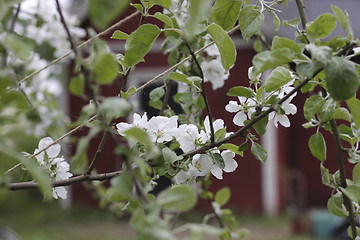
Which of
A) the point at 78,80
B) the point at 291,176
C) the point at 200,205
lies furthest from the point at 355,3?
the point at 78,80

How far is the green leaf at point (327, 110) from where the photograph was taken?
75cm

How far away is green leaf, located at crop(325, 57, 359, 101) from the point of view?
565 millimetres

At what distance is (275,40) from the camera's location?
61 centimetres

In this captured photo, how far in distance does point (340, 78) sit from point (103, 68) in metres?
0.31

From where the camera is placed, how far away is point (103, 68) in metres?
0.42

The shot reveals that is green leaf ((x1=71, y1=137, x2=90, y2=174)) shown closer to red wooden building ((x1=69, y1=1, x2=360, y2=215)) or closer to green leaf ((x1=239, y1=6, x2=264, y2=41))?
green leaf ((x1=239, y1=6, x2=264, y2=41))

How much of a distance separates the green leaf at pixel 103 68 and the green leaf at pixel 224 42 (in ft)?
0.87

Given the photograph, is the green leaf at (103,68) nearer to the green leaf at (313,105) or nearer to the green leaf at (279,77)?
the green leaf at (279,77)

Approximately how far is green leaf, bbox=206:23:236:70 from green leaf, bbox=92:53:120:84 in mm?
264

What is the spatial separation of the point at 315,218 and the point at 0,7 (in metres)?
5.86

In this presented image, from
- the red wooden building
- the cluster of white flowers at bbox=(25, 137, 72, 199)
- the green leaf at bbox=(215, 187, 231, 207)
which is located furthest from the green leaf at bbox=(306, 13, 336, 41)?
the red wooden building

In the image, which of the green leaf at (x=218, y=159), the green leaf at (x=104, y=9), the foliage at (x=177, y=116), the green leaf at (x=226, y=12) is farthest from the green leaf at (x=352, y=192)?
the green leaf at (x=104, y=9)

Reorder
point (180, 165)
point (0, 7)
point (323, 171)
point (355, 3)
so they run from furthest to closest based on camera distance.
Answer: point (355, 3)
point (323, 171)
point (180, 165)
point (0, 7)

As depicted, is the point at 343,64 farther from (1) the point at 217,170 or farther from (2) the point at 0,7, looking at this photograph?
(2) the point at 0,7
